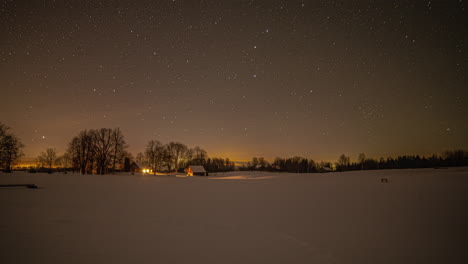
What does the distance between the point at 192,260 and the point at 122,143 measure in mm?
54998

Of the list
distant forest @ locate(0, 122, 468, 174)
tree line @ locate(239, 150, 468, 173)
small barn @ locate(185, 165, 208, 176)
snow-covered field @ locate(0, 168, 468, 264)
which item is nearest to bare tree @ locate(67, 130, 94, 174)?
distant forest @ locate(0, 122, 468, 174)

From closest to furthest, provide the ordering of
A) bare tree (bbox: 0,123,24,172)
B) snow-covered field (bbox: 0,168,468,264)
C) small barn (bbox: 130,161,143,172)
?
snow-covered field (bbox: 0,168,468,264)
bare tree (bbox: 0,123,24,172)
small barn (bbox: 130,161,143,172)

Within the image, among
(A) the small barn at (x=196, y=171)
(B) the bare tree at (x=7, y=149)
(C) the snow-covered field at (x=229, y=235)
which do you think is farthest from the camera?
(A) the small barn at (x=196, y=171)

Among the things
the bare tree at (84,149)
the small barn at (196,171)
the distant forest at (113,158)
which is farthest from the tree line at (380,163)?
the bare tree at (84,149)

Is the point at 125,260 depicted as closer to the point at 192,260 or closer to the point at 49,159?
the point at 192,260

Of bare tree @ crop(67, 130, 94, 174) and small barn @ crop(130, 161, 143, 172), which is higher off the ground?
bare tree @ crop(67, 130, 94, 174)

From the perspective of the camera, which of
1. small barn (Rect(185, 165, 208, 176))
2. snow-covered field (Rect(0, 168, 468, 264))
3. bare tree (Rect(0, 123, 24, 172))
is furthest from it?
small barn (Rect(185, 165, 208, 176))

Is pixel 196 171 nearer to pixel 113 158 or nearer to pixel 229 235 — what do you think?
pixel 113 158

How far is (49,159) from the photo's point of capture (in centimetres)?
8938

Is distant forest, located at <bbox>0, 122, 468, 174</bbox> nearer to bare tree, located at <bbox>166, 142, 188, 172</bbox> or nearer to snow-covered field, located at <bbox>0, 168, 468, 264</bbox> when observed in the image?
bare tree, located at <bbox>166, 142, 188, 172</bbox>

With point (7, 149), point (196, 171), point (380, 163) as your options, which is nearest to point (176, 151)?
point (196, 171)

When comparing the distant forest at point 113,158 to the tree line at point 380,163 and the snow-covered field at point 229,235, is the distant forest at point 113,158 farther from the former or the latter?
the snow-covered field at point 229,235

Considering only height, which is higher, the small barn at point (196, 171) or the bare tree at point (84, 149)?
the bare tree at point (84, 149)

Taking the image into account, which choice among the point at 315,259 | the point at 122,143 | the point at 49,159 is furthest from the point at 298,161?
the point at 315,259
